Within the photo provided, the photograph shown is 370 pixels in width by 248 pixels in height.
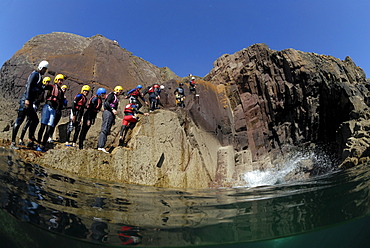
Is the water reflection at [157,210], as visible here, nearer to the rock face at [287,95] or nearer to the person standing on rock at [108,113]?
the person standing on rock at [108,113]

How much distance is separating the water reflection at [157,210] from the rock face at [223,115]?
5.28ft

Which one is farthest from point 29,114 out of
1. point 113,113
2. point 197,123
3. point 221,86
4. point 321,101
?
point 321,101

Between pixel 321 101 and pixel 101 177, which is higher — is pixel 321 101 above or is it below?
above

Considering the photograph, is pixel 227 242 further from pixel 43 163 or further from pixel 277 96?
pixel 277 96

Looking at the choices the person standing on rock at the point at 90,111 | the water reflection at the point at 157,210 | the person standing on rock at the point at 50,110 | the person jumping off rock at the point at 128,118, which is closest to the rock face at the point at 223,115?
the person jumping off rock at the point at 128,118

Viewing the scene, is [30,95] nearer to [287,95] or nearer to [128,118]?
[128,118]

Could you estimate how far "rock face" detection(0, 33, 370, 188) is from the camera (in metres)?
8.35

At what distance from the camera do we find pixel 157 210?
444 cm

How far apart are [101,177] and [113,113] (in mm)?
2225

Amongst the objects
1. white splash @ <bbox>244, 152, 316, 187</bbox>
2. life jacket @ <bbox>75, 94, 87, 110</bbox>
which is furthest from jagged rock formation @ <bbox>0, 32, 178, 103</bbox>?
white splash @ <bbox>244, 152, 316, 187</bbox>

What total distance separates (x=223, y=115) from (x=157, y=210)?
12.8 metres

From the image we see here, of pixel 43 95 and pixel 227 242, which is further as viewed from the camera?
pixel 43 95

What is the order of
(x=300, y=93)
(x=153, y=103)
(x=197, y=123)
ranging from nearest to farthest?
1. (x=153, y=103)
2. (x=197, y=123)
3. (x=300, y=93)

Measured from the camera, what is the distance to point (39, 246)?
161 inches
